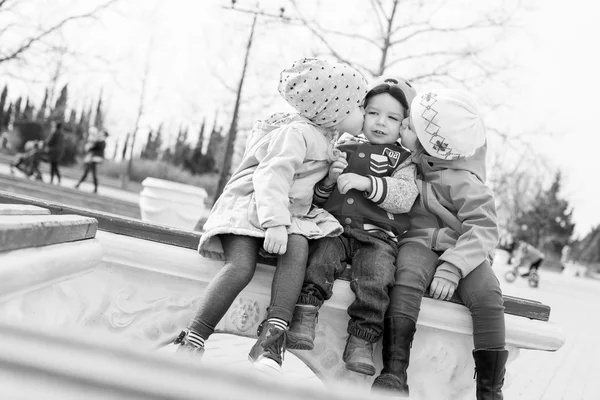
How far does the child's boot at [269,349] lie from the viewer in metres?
2.00

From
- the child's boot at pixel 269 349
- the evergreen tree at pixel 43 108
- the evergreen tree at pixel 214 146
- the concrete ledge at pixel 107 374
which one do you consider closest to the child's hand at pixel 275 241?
the child's boot at pixel 269 349

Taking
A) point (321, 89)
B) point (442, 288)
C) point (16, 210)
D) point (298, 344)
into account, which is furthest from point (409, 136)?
point (16, 210)

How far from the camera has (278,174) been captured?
234cm

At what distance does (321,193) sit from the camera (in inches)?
107

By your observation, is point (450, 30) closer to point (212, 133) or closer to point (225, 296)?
point (225, 296)

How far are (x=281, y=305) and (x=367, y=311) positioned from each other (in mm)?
391

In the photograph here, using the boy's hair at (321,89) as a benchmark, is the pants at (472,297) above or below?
below

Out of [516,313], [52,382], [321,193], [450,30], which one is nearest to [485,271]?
[516,313]

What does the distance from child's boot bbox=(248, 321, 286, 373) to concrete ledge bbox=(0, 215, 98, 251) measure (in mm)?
717

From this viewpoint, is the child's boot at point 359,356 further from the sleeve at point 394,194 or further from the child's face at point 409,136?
the child's face at point 409,136

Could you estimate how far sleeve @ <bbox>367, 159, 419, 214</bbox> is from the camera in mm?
2562

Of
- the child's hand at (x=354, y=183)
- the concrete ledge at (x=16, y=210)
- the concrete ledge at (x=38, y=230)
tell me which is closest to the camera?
the concrete ledge at (x=38, y=230)

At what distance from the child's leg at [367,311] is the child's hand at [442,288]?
194mm

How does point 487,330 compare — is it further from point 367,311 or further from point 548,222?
point 548,222
